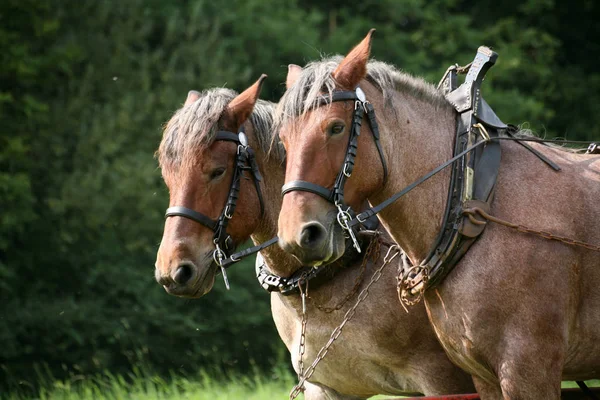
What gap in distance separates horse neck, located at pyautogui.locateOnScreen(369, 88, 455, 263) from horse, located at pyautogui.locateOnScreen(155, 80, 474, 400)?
2.72ft

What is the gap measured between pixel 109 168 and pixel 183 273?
31.1 feet

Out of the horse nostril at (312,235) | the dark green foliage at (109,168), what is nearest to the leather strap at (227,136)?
the horse nostril at (312,235)

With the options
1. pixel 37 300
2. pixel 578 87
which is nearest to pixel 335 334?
pixel 37 300

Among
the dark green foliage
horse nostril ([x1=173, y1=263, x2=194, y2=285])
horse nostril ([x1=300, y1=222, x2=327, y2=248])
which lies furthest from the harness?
the dark green foliage

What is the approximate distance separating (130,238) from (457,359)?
33.6ft

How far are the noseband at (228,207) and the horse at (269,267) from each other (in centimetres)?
3

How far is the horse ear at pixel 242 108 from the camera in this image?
448 centimetres

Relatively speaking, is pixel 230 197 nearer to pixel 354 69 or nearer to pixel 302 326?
pixel 302 326

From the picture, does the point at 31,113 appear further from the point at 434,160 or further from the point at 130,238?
the point at 434,160

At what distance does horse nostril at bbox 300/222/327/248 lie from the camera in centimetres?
327

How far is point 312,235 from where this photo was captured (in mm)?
3305

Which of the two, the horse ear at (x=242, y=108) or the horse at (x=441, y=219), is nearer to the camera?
the horse at (x=441, y=219)

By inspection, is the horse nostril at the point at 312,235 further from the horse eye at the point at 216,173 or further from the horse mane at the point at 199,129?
the horse eye at the point at 216,173

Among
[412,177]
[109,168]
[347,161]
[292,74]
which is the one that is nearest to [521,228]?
[412,177]
